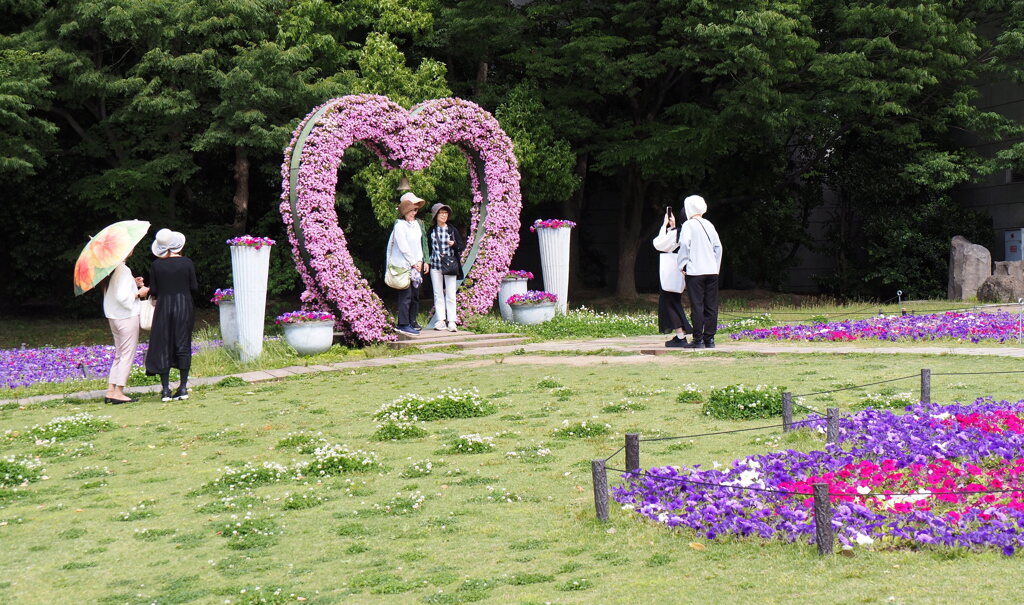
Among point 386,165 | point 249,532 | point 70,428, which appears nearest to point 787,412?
point 249,532

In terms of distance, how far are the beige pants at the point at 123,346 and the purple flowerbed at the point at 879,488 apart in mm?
6983

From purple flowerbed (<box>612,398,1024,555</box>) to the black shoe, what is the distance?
676 cm

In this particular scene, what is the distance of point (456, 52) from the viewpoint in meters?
25.0

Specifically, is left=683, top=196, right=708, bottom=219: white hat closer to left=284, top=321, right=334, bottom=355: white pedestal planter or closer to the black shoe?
the black shoe

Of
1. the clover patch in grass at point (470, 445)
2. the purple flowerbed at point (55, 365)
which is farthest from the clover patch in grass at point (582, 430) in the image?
the purple flowerbed at point (55, 365)

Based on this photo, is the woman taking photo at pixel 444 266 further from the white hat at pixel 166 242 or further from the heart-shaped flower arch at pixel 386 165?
the white hat at pixel 166 242

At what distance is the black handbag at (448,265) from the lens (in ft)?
52.5

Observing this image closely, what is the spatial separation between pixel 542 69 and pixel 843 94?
7.02 m

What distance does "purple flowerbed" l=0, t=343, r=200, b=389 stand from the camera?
42.1 feet

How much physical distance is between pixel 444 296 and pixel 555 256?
3.04m

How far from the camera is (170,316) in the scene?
10859 mm

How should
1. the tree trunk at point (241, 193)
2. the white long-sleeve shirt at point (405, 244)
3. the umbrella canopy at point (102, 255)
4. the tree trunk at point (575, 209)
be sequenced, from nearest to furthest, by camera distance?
the umbrella canopy at point (102, 255) < the white long-sleeve shirt at point (405, 244) < the tree trunk at point (241, 193) < the tree trunk at point (575, 209)

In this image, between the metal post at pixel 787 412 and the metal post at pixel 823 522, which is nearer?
the metal post at pixel 823 522

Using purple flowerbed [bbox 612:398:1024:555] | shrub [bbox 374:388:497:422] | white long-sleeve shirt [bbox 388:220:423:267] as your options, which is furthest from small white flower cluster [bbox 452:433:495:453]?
white long-sleeve shirt [bbox 388:220:423:267]
